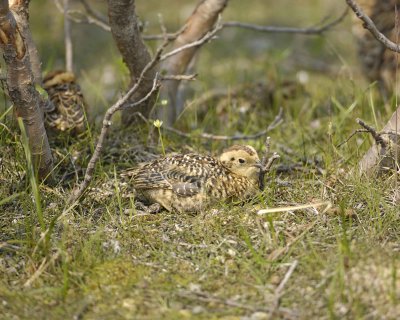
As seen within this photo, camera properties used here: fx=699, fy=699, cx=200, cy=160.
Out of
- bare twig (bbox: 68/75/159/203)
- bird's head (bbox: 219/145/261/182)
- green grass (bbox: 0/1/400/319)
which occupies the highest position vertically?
bare twig (bbox: 68/75/159/203)

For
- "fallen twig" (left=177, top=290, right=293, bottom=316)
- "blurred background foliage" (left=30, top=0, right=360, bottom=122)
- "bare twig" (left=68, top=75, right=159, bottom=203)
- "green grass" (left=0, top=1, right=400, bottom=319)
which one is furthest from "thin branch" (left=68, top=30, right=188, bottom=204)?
"blurred background foliage" (left=30, top=0, right=360, bottom=122)

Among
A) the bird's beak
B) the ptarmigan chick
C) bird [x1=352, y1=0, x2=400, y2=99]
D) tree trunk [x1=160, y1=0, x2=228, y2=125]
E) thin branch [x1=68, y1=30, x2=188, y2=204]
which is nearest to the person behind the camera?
thin branch [x1=68, y1=30, x2=188, y2=204]

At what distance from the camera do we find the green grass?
11.3 feet

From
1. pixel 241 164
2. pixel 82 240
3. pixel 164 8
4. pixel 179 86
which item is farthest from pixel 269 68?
pixel 164 8

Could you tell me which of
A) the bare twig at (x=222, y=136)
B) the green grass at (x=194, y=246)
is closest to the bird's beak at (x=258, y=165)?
the green grass at (x=194, y=246)

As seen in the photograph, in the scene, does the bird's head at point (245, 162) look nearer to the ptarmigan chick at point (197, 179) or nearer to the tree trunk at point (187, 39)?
the ptarmigan chick at point (197, 179)

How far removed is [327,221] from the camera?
4.16 metres

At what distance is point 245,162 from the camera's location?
4.67 meters

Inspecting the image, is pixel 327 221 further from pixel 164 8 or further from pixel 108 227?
pixel 164 8

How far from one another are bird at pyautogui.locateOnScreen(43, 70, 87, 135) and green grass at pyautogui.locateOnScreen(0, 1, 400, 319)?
13cm

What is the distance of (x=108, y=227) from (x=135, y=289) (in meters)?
0.71

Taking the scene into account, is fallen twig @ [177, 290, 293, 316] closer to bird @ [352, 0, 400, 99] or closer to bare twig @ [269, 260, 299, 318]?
bare twig @ [269, 260, 299, 318]

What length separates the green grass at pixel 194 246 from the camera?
3432 mm

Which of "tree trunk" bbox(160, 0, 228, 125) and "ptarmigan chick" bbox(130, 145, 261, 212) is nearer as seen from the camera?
"ptarmigan chick" bbox(130, 145, 261, 212)
